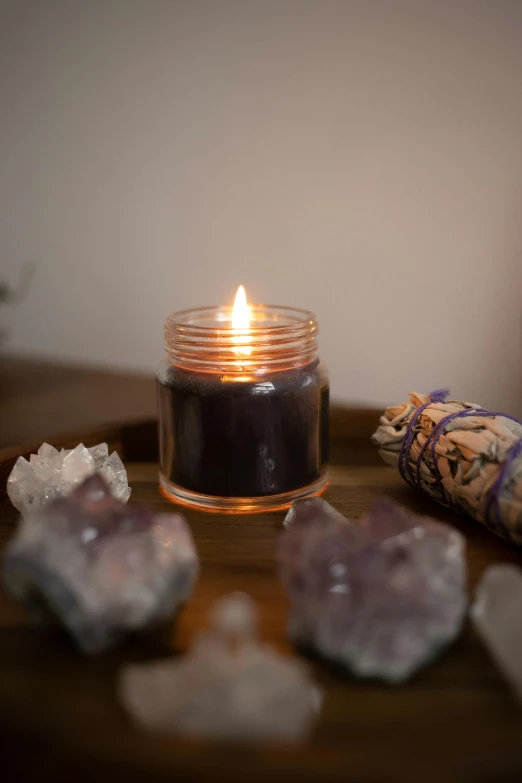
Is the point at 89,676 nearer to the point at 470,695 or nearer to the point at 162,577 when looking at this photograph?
the point at 162,577

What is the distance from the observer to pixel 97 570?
0.42 metres

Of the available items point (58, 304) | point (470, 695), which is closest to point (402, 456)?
point (470, 695)

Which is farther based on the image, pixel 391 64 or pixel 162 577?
pixel 391 64

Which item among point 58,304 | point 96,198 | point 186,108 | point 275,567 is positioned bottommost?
point 275,567

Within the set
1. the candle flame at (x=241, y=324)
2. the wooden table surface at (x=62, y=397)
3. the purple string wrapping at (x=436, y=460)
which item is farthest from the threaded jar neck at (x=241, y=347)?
the wooden table surface at (x=62, y=397)

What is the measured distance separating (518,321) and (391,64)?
0.33 m

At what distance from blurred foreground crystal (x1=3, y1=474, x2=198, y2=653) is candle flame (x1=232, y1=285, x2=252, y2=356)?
0.21 meters

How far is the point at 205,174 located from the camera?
977mm

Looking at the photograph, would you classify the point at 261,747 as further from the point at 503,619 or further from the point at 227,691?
the point at 503,619

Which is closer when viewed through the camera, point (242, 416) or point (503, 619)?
point (503, 619)

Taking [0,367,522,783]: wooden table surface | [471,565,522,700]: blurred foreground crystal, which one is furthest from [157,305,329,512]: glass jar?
[471,565,522,700]: blurred foreground crystal

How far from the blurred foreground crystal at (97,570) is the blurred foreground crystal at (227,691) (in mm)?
38

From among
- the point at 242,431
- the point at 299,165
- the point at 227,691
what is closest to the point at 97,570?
the point at 227,691

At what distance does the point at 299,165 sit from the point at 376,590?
0.65 m
